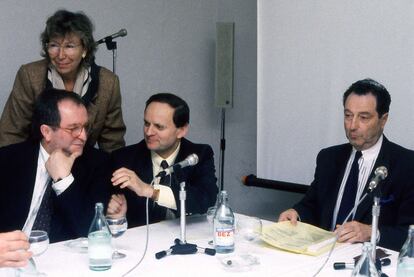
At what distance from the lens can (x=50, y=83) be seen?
3.31 metres

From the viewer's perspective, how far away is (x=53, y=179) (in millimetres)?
2680

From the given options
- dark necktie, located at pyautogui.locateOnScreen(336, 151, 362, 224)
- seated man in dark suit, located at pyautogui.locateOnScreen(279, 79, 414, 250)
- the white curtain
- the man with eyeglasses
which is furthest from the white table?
the white curtain

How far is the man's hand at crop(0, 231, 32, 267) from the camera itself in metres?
1.77

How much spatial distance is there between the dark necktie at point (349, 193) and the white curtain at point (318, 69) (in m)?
0.77

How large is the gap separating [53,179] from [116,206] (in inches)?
12.0

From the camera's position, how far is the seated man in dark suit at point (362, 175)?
280 centimetres

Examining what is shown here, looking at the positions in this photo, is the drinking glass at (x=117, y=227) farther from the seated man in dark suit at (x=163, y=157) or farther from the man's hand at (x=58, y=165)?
the seated man in dark suit at (x=163, y=157)

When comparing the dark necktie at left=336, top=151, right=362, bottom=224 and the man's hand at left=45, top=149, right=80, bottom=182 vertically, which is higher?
the man's hand at left=45, top=149, right=80, bottom=182

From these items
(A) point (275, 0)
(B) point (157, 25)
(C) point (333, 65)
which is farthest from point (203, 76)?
(C) point (333, 65)

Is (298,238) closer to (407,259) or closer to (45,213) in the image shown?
(407,259)

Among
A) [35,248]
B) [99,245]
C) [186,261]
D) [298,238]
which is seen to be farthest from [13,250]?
[298,238]

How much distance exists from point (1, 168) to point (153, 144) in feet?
2.35

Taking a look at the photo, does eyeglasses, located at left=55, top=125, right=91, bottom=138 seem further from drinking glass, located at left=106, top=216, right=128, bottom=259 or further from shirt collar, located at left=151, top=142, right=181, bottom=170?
drinking glass, located at left=106, top=216, right=128, bottom=259

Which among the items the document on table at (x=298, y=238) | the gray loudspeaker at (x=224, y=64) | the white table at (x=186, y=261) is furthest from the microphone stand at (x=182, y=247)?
the gray loudspeaker at (x=224, y=64)
